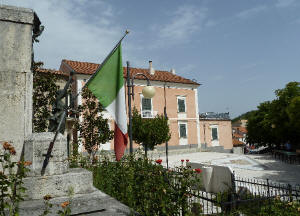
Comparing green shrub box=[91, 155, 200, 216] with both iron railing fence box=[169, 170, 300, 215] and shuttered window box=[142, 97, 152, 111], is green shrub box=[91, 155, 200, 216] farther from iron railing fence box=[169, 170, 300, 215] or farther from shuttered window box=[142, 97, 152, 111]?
shuttered window box=[142, 97, 152, 111]

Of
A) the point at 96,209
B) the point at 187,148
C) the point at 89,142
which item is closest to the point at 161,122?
the point at 89,142

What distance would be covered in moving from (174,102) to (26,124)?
904 inches

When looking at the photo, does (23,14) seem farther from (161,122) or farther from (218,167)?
(161,122)

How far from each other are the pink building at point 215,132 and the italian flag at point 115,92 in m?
24.4

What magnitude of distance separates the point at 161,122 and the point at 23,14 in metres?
13.4

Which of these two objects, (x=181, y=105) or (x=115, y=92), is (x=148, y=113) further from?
(x=115, y=92)

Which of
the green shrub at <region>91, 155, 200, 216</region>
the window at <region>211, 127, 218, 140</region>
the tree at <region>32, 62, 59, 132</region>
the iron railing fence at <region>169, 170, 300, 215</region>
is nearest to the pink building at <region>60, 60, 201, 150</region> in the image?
the window at <region>211, 127, 218, 140</region>

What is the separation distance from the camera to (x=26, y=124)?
345cm

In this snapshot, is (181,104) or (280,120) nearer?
(280,120)

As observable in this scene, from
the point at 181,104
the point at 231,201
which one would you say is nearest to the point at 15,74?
the point at 231,201

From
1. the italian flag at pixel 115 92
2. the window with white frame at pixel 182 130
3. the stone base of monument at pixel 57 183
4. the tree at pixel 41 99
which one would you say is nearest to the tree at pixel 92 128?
the tree at pixel 41 99

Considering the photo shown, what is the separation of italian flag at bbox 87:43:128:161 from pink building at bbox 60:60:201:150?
63.9 ft

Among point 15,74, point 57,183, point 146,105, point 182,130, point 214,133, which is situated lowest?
point 57,183

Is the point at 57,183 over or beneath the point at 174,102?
beneath
